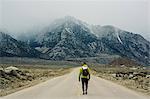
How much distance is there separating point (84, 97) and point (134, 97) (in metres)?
3.16

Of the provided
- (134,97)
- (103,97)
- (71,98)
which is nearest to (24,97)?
(71,98)

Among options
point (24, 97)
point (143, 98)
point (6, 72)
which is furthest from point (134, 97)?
point (6, 72)

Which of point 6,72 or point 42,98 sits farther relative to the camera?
point 6,72

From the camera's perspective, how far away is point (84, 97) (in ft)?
70.3

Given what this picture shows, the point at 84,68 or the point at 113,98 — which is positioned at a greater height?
the point at 84,68

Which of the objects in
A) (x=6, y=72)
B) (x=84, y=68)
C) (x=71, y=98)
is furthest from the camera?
(x=6, y=72)

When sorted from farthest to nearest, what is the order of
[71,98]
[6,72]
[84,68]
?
[6,72] < [84,68] < [71,98]

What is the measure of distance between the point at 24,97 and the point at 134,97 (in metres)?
6.71

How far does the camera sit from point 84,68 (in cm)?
2353

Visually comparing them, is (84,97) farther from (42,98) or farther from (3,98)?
(3,98)

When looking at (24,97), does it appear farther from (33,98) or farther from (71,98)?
(71,98)

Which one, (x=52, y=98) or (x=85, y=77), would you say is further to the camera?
(x=85, y=77)

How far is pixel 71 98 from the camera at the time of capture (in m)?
20.9

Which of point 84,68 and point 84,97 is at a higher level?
point 84,68
